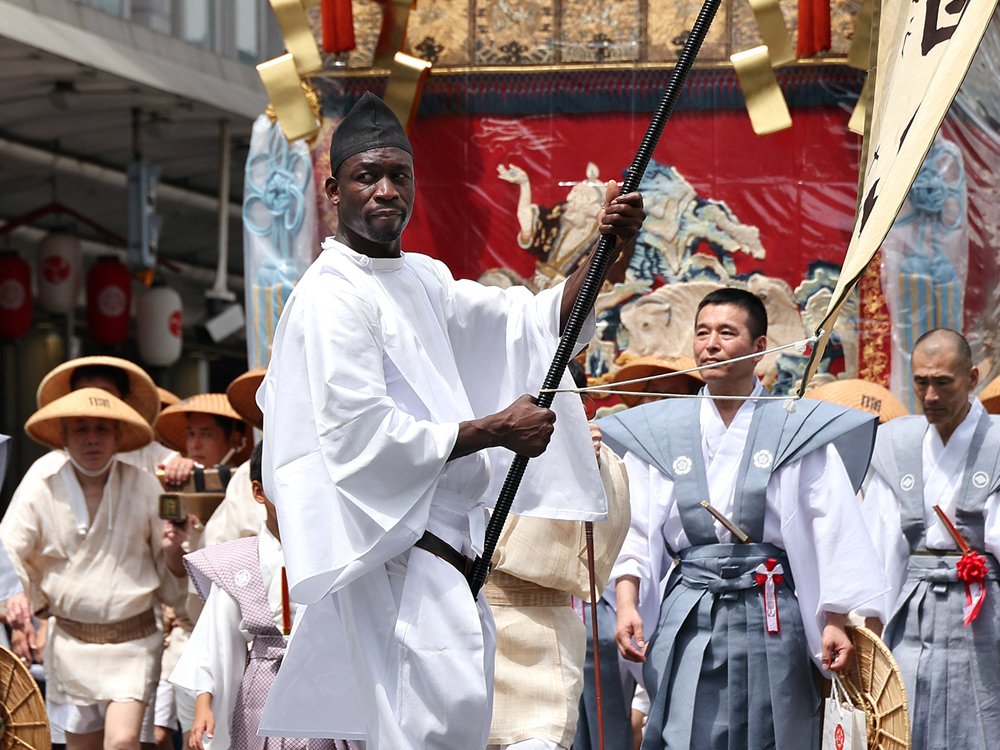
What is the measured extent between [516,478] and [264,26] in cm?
1198

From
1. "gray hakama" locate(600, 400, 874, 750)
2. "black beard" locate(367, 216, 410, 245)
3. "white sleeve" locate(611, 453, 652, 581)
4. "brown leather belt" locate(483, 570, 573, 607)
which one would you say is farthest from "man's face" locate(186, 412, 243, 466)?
"black beard" locate(367, 216, 410, 245)

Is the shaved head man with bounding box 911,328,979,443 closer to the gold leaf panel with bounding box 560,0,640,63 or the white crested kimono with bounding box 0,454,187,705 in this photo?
the white crested kimono with bounding box 0,454,187,705

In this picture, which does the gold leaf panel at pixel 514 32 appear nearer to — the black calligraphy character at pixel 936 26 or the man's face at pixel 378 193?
the man's face at pixel 378 193

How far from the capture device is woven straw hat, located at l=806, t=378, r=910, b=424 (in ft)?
27.2

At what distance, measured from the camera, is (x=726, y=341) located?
5.86 m

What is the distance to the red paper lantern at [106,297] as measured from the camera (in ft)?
51.1

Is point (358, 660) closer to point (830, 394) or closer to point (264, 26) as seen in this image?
point (830, 394)

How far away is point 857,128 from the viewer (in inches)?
361

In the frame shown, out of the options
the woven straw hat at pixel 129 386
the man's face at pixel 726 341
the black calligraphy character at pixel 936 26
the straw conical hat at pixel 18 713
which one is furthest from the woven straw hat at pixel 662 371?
the black calligraphy character at pixel 936 26

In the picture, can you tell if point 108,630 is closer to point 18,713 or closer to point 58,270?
point 18,713

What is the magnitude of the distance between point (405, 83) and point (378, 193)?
5235mm

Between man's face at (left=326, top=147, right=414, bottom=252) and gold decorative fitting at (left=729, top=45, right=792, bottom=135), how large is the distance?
192 inches

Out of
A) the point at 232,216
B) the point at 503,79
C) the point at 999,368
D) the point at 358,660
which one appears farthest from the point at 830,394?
the point at 232,216

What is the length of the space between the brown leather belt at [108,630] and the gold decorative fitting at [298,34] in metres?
3.09
